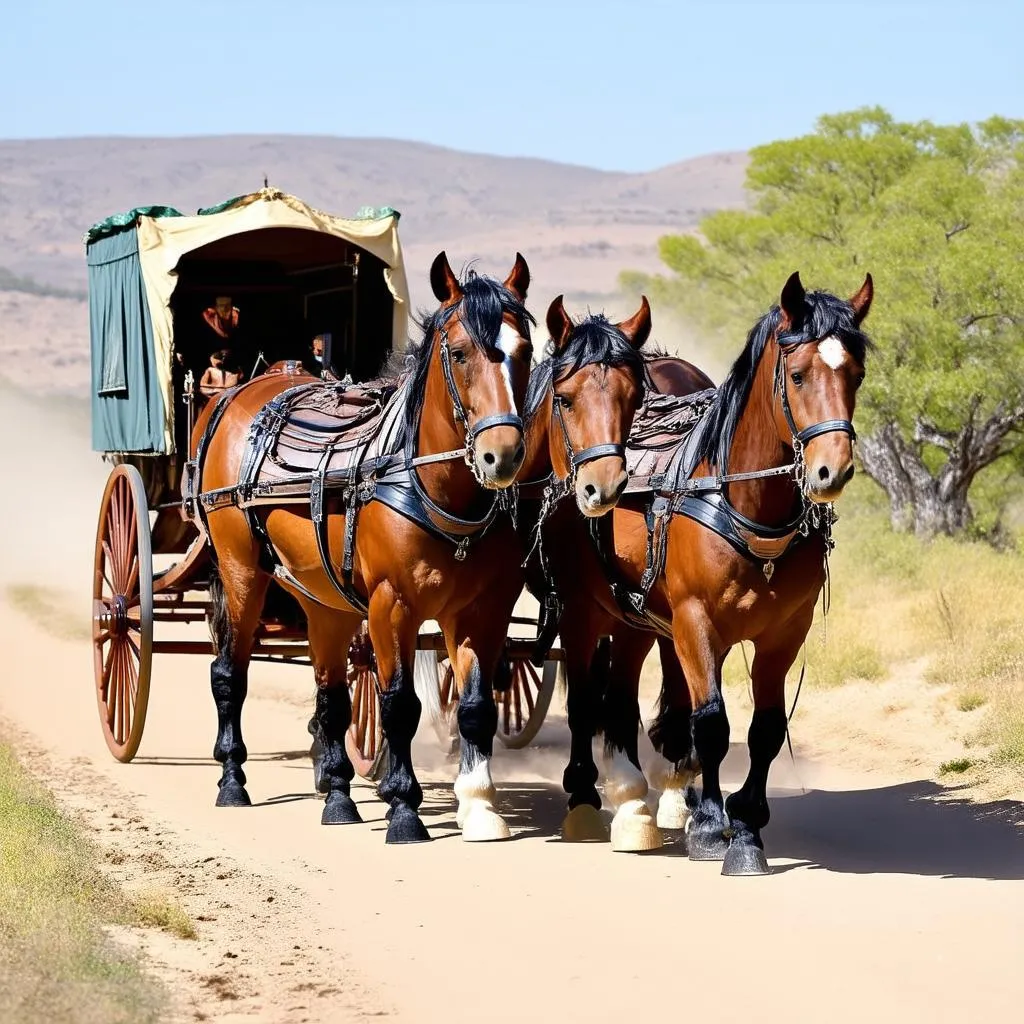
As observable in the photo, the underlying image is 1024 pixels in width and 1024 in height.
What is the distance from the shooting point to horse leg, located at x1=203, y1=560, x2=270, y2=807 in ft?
30.4

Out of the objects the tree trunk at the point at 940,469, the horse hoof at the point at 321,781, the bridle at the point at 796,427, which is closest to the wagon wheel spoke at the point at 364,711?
the horse hoof at the point at 321,781

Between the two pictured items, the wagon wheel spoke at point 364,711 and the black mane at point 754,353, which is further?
the wagon wheel spoke at point 364,711

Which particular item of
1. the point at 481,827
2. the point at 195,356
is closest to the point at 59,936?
the point at 481,827

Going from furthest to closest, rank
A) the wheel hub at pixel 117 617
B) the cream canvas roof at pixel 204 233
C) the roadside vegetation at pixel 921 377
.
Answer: the roadside vegetation at pixel 921 377, the wheel hub at pixel 117 617, the cream canvas roof at pixel 204 233

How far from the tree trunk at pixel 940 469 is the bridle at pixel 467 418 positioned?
1272 cm

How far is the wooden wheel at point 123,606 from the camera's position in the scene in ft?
32.4

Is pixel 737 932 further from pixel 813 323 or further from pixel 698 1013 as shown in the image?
pixel 813 323

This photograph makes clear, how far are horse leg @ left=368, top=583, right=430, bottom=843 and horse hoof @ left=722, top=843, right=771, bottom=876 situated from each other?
1.59 m

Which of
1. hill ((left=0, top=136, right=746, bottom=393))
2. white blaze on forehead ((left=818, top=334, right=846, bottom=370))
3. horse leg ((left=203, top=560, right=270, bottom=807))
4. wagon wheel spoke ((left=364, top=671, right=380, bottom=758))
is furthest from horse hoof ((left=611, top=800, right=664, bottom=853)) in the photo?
hill ((left=0, top=136, right=746, bottom=393))

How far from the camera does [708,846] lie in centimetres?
718

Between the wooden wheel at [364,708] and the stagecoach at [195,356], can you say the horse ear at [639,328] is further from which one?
the wooden wheel at [364,708]

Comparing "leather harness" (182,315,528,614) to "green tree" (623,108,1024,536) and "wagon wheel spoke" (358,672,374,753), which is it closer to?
"wagon wheel spoke" (358,672,374,753)

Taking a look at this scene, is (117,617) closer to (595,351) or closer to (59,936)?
(595,351)

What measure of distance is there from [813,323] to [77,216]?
123m
